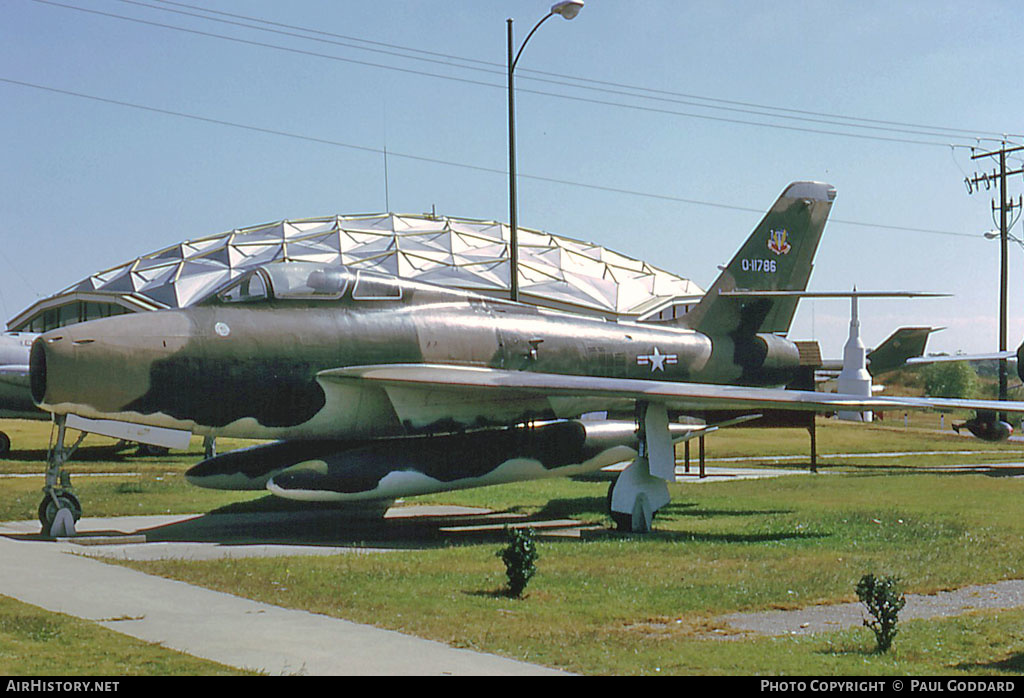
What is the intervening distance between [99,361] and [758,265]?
13206 millimetres

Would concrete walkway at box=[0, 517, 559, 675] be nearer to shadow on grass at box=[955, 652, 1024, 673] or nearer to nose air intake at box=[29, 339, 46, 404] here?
nose air intake at box=[29, 339, 46, 404]

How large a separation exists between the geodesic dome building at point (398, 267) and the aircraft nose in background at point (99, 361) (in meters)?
45.4

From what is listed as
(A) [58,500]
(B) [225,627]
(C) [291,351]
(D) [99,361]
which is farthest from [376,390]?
(B) [225,627]

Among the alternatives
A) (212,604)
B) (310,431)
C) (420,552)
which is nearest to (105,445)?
(310,431)

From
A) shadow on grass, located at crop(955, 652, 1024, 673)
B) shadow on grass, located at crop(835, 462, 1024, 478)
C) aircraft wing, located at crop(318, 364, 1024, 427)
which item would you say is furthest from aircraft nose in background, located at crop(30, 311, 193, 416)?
shadow on grass, located at crop(835, 462, 1024, 478)

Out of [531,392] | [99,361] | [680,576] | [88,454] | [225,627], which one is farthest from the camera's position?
[88,454]

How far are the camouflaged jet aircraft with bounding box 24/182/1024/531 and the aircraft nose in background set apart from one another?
2 cm

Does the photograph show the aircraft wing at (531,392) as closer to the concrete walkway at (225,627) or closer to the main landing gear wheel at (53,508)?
the main landing gear wheel at (53,508)

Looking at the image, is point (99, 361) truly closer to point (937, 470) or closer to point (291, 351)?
point (291, 351)

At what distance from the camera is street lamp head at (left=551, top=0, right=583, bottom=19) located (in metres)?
20.7

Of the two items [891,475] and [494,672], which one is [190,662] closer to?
[494,672]

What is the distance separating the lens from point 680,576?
1167cm

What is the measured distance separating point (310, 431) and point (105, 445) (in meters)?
23.8

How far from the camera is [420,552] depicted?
13406 millimetres
